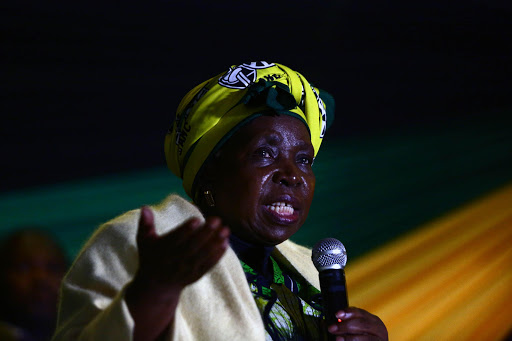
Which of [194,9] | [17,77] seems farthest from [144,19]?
[17,77]

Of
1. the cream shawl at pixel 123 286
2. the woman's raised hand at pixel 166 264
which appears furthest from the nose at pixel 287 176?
the woman's raised hand at pixel 166 264

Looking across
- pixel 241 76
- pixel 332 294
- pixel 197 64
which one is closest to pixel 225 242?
pixel 332 294

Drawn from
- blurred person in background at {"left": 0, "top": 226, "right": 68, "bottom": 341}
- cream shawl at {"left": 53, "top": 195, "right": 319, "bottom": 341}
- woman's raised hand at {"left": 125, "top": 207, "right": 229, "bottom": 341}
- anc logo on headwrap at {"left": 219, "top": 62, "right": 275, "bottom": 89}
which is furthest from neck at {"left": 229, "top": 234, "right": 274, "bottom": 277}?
blurred person in background at {"left": 0, "top": 226, "right": 68, "bottom": 341}

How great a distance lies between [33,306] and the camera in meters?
2.44

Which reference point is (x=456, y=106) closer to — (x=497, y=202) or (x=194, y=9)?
(x=497, y=202)

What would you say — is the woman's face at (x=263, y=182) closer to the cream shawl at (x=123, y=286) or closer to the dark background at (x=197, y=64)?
the cream shawl at (x=123, y=286)

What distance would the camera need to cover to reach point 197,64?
9.61 feet

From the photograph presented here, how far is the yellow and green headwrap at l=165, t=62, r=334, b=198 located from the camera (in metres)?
1.77

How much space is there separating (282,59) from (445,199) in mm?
1071

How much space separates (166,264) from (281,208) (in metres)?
0.65

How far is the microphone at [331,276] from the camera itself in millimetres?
1438

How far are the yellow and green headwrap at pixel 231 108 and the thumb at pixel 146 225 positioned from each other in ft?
2.20

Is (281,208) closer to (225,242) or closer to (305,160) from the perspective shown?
(305,160)

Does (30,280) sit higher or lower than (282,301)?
lower
